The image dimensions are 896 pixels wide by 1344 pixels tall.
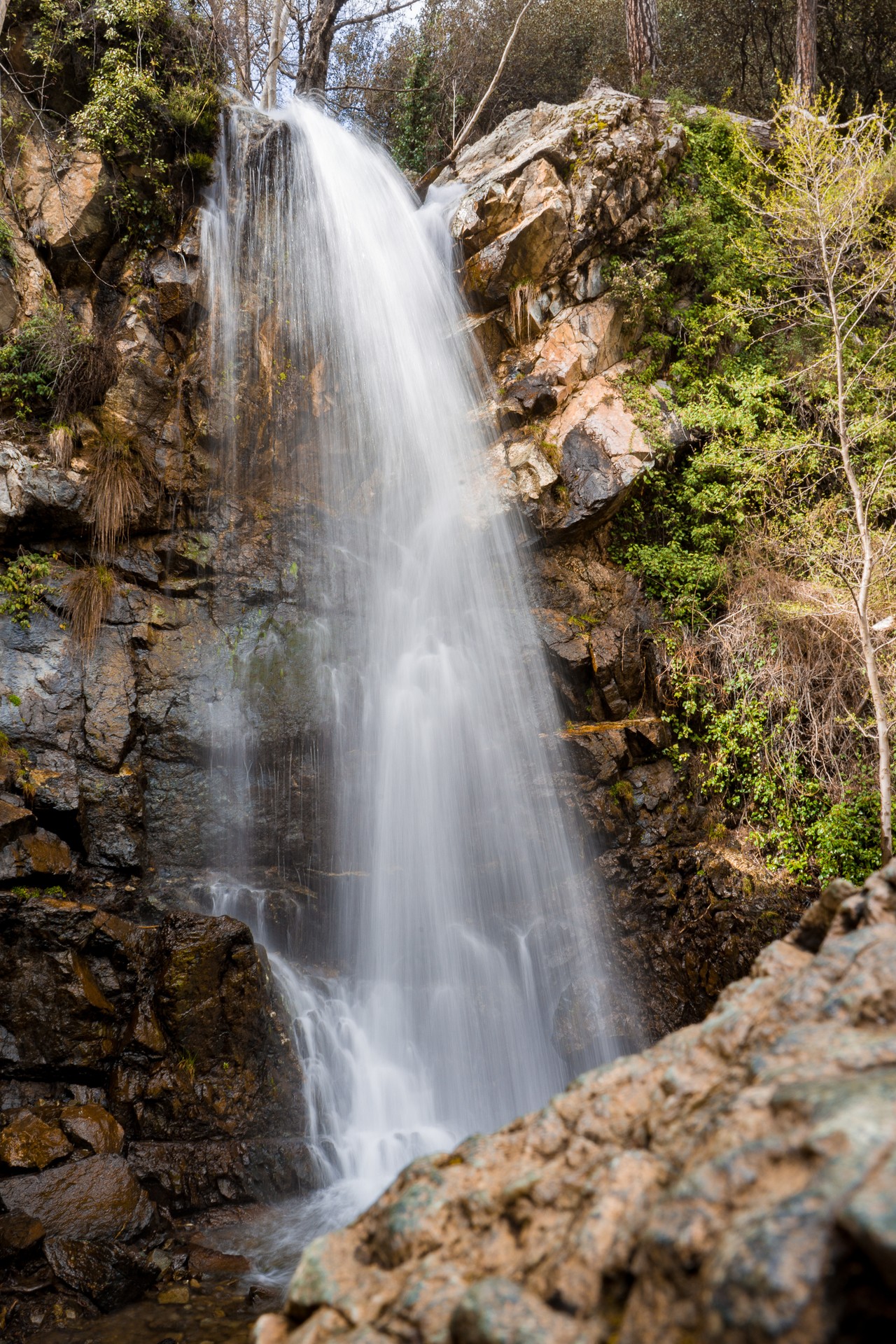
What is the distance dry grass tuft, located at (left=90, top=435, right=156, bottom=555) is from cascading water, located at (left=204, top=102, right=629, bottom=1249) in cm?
141

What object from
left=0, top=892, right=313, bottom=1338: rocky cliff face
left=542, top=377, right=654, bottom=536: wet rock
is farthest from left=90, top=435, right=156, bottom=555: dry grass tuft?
left=542, top=377, right=654, bottom=536: wet rock

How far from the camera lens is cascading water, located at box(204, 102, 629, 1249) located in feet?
25.4

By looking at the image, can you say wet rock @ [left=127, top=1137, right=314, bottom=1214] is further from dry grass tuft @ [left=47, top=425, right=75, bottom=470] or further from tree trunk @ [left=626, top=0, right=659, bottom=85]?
tree trunk @ [left=626, top=0, right=659, bottom=85]

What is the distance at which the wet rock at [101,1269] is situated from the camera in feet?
16.3

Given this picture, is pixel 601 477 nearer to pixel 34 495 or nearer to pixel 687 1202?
pixel 34 495

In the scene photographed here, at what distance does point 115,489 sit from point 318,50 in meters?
12.9

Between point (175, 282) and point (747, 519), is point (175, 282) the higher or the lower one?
the higher one

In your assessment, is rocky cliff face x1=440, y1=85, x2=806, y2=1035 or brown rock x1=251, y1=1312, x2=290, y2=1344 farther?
rocky cliff face x1=440, y1=85, x2=806, y2=1035

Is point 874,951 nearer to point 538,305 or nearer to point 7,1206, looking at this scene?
point 7,1206

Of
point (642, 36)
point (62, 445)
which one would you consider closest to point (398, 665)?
point (62, 445)

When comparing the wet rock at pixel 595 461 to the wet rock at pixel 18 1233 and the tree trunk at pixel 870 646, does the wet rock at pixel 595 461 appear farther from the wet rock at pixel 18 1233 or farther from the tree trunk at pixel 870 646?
the wet rock at pixel 18 1233

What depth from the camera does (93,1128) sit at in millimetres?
6004

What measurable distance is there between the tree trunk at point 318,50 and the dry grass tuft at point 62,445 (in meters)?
11.7

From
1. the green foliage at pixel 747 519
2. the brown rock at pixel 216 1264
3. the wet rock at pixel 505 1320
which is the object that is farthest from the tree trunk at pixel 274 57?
the wet rock at pixel 505 1320
